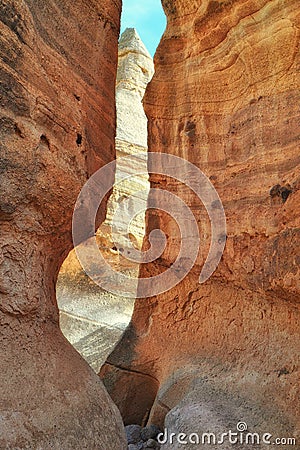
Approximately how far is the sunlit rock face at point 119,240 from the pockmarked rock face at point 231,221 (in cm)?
216

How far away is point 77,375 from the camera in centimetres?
254

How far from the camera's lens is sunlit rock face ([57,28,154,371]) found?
699 cm

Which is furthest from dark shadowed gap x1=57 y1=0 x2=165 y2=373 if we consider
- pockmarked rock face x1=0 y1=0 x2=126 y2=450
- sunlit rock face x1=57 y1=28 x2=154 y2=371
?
pockmarked rock face x1=0 y1=0 x2=126 y2=450

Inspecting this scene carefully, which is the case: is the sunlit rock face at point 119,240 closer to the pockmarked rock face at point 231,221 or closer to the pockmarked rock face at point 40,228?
the pockmarked rock face at point 231,221

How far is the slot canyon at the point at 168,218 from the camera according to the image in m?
2.34

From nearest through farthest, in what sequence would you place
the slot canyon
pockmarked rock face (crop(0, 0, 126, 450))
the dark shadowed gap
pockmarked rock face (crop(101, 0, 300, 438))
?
pockmarked rock face (crop(0, 0, 126, 450))
the slot canyon
pockmarked rock face (crop(101, 0, 300, 438))
the dark shadowed gap

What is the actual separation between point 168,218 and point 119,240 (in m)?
5.39

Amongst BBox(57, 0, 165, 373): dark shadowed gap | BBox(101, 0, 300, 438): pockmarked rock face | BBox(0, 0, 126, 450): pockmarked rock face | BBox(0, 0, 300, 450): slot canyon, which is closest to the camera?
BBox(0, 0, 126, 450): pockmarked rock face

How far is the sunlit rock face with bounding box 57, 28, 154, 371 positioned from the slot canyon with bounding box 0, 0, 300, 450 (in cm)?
229

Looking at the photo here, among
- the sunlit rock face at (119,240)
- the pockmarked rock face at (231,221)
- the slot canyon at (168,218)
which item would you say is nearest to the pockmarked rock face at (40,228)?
the slot canyon at (168,218)

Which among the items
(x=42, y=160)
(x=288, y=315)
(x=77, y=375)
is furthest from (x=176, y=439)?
(x=42, y=160)

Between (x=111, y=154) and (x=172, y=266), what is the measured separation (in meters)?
1.10

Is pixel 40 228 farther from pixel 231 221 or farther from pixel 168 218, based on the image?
pixel 168 218

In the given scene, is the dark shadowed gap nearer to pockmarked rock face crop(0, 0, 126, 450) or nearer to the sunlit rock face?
the sunlit rock face
